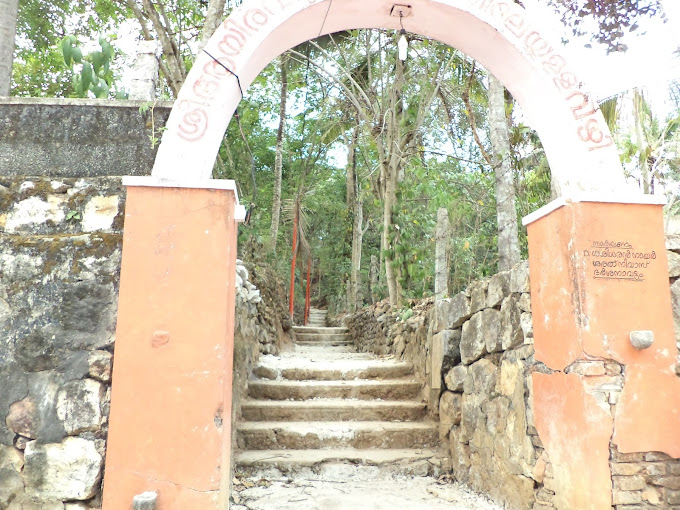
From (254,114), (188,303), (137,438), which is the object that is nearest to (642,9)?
(188,303)

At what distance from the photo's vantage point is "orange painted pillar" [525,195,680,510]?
99.9 inches

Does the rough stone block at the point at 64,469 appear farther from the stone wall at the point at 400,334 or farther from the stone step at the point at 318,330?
the stone step at the point at 318,330

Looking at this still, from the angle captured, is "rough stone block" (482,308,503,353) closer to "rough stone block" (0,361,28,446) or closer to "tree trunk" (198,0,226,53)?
"rough stone block" (0,361,28,446)

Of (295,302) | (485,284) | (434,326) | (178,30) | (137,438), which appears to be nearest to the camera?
(137,438)

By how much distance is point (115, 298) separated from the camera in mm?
2561

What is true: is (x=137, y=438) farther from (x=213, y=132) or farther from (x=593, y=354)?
(x=593, y=354)

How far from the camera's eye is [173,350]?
96.1 inches

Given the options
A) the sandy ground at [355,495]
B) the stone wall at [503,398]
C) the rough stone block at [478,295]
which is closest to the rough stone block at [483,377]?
the stone wall at [503,398]

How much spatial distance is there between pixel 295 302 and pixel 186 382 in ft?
34.5

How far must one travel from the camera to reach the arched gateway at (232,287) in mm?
2377

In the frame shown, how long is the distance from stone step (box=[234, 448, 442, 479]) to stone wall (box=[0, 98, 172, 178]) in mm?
2382

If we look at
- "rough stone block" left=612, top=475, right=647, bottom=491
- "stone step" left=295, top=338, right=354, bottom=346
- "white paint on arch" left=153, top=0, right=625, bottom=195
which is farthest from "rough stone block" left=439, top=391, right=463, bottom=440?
"stone step" left=295, top=338, right=354, bottom=346

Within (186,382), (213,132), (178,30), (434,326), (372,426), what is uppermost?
(178,30)

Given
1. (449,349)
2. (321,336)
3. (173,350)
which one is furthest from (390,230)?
(173,350)
